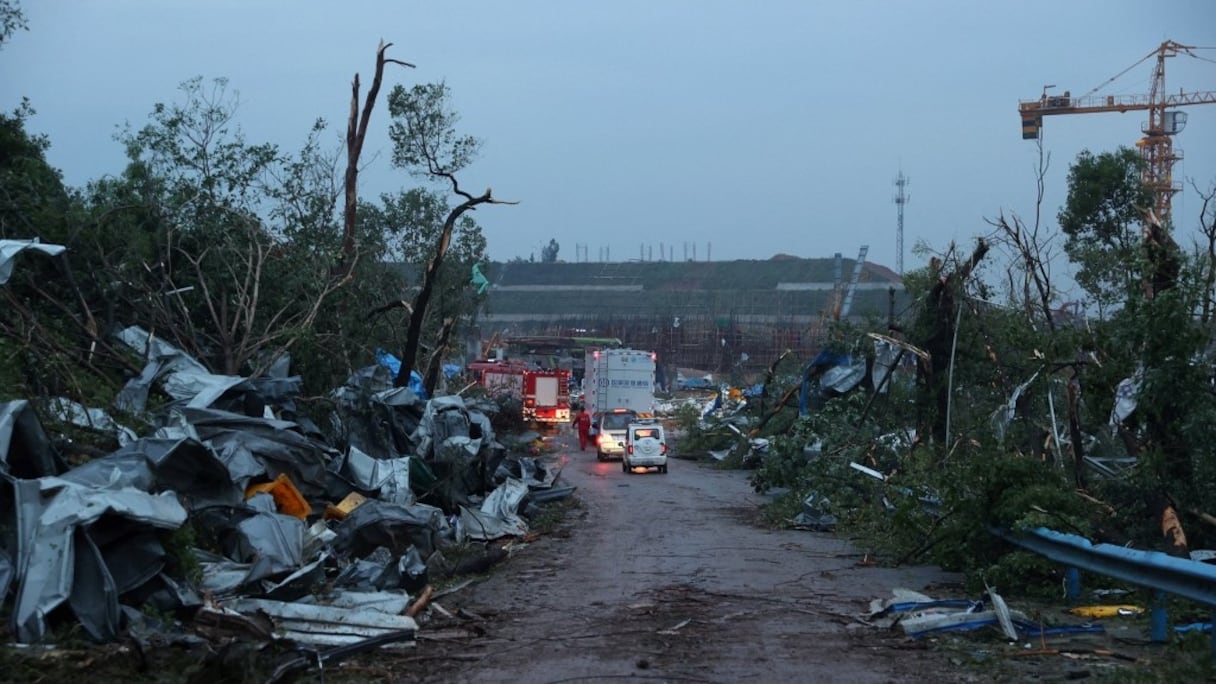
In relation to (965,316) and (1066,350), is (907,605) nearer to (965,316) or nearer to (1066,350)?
(1066,350)

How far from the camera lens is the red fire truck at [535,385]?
49625mm

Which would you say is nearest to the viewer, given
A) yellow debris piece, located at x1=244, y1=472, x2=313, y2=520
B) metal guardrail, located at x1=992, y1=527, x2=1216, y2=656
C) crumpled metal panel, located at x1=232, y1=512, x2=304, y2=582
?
Result: metal guardrail, located at x1=992, y1=527, x2=1216, y2=656

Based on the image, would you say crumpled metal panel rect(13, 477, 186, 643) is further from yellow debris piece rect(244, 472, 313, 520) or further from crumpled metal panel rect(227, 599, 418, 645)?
yellow debris piece rect(244, 472, 313, 520)

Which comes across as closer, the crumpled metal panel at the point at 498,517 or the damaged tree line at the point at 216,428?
the damaged tree line at the point at 216,428

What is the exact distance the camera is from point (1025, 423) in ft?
54.5

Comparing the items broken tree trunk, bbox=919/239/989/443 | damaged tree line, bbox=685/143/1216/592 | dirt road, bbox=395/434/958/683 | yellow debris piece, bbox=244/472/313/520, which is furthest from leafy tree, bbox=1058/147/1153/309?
yellow debris piece, bbox=244/472/313/520

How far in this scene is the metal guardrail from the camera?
7.30 metres

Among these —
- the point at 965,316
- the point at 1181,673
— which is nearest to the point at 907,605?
the point at 1181,673

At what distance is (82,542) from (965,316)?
49.6 feet

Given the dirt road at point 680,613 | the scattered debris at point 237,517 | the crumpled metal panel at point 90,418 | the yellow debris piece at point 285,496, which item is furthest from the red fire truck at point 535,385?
the crumpled metal panel at point 90,418

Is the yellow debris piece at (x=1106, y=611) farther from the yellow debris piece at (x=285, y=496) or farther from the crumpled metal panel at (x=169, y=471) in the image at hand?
the yellow debris piece at (x=285, y=496)

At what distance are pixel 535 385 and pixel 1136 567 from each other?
43.2 m

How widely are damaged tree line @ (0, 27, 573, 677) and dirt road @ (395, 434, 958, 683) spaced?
816mm

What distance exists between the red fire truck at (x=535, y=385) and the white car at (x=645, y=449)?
1261 cm
